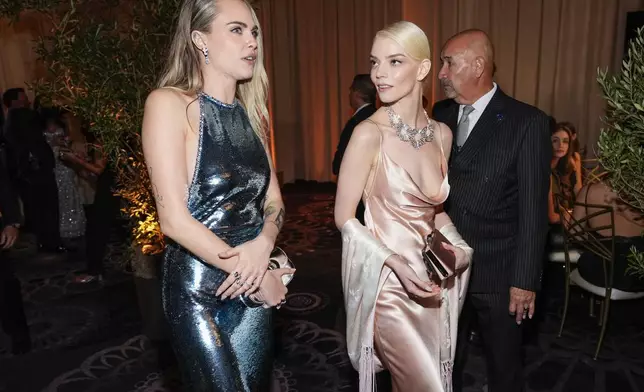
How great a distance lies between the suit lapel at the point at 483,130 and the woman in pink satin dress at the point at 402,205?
350mm

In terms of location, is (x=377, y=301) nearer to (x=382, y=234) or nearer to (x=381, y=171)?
(x=382, y=234)

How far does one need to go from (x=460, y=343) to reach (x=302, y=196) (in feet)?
20.7

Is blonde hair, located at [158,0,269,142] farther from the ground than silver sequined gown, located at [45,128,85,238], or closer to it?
farther from the ground

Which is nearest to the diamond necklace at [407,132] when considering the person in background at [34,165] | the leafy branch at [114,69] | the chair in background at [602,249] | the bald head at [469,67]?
the bald head at [469,67]

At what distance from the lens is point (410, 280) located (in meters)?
2.04

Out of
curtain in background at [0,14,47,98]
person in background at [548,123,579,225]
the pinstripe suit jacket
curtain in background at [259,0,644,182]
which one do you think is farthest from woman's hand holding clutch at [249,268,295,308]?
curtain in background at [0,14,47,98]

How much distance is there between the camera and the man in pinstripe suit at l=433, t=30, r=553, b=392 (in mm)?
2492

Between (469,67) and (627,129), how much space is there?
87 cm

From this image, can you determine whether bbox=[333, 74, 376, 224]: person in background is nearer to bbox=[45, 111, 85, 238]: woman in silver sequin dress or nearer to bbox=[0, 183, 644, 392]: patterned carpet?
bbox=[0, 183, 644, 392]: patterned carpet

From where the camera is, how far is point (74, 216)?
7449 millimetres

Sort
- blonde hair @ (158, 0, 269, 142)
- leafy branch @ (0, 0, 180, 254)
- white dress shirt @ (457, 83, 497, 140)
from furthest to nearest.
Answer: leafy branch @ (0, 0, 180, 254) → white dress shirt @ (457, 83, 497, 140) → blonde hair @ (158, 0, 269, 142)

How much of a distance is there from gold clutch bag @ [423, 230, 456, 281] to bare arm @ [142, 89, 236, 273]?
0.74m

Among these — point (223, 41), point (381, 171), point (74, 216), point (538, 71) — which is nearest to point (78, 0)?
point (223, 41)

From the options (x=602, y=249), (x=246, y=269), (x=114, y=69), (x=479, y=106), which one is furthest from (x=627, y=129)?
(x=114, y=69)
